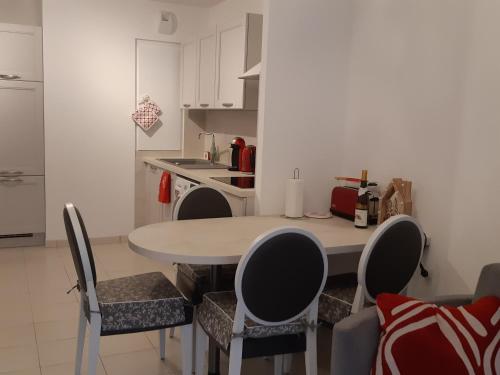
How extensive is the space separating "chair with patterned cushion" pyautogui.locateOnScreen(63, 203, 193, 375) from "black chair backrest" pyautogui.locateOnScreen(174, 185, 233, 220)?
0.59 m

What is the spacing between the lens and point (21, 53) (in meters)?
4.63

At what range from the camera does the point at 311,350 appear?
215 cm

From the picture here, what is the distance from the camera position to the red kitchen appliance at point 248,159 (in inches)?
166

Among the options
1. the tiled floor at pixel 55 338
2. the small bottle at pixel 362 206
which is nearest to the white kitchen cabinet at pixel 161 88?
the tiled floor at pixel 55 338

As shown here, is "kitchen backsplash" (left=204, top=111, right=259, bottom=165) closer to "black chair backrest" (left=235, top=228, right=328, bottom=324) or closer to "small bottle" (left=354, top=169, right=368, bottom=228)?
"small bottle" (left=354, top=169, right=368, bottom=228)

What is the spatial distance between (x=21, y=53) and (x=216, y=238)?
11.0 ft

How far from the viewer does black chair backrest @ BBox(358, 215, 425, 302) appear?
2.11m

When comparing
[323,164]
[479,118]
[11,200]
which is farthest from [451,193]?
[11,200]

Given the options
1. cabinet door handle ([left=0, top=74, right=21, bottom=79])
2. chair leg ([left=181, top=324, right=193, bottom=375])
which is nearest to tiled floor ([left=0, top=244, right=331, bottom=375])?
chair leg ([left=181, top=324, right=193, bottom=375])

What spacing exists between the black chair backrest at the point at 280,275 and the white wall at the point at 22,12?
4183 millimetres

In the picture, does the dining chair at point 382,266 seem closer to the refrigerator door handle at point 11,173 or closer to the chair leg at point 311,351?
the chair leg at point 311,351

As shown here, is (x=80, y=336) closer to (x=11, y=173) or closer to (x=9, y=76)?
(x=11, y=173)

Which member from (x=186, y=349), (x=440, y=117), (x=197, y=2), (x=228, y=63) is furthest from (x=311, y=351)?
(x=197, y=2)

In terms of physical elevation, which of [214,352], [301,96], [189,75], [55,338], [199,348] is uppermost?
[189,75]
